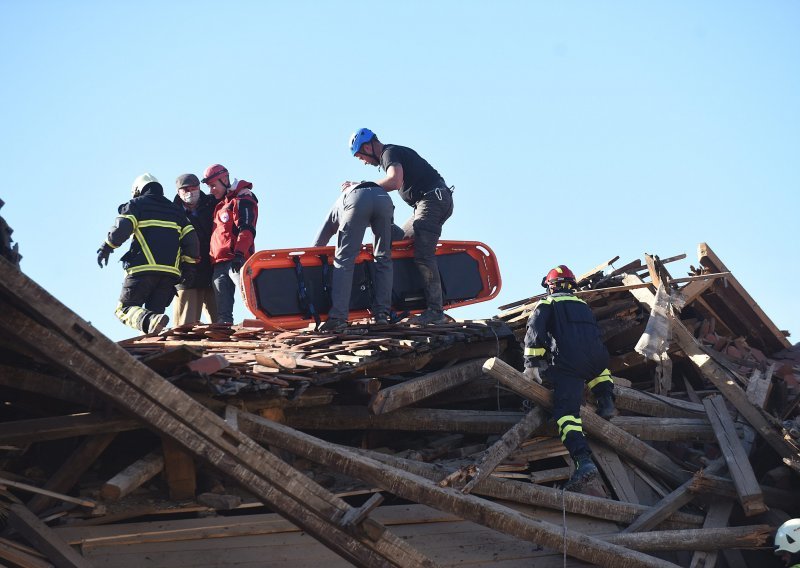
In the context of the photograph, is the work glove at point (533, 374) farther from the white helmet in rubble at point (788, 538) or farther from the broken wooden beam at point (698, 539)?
the white helmet in rubble at point (788, 538)

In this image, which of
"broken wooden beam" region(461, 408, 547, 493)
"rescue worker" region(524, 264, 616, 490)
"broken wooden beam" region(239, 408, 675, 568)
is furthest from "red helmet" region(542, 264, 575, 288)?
"broken wooden beam" region(239, 408, 675, 568)

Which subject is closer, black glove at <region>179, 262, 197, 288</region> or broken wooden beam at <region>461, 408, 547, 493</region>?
broken wooden beam at <region>461, 408, 547, 493</region>

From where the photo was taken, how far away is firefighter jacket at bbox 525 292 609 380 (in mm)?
9992

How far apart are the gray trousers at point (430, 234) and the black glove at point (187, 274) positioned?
2.65m

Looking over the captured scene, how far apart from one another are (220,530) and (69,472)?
1239mm

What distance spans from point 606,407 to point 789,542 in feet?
6.75

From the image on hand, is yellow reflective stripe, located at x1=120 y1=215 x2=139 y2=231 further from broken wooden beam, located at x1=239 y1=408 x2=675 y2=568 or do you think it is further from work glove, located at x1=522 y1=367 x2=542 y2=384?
work glove, located at x1=522 y1=367 x2=542 y2=384

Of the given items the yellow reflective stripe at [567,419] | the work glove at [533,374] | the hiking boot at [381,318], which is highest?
the hiking boot at [381,318]

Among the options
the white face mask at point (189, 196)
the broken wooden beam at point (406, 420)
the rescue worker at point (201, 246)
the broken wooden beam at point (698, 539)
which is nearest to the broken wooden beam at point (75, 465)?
the broken wooden beam at point (406, 420)

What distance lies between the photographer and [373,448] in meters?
10.3

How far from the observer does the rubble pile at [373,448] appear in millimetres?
7547

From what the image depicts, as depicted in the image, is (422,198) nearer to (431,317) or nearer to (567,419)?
(431,317)

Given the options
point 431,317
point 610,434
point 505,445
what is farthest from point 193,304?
point 610,434

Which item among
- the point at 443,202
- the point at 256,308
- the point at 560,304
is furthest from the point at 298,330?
the point at 560,304
